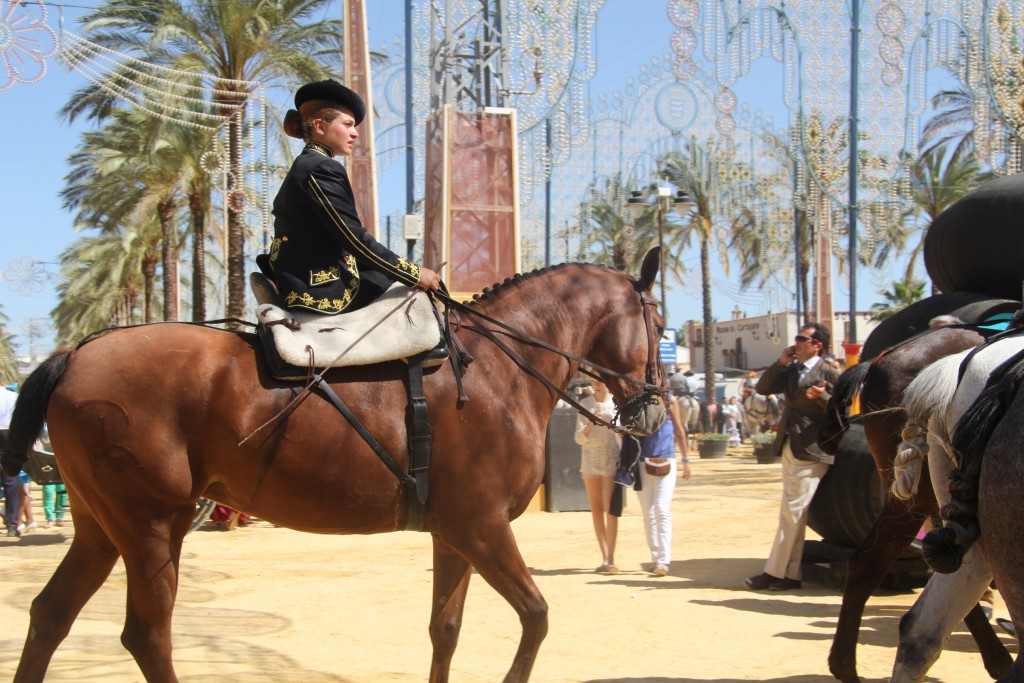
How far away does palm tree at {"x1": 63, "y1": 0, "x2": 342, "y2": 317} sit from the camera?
722 inches

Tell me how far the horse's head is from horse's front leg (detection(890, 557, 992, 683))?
4.94 ft

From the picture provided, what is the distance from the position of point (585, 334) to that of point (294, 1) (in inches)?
624

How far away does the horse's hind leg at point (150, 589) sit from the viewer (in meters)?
4.15

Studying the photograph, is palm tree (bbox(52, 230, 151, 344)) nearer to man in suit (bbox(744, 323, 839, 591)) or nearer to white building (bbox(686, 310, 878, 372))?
man in suit (bbox(744, 323, 839, 591))

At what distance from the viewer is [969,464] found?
126 inches

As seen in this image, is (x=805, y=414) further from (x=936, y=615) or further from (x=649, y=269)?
(x=936, y=615)

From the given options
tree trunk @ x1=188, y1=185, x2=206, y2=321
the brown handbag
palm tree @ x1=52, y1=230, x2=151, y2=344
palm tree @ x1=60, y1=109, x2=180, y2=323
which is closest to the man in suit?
the brown handbag

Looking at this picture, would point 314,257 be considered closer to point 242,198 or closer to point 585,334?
point 585,334

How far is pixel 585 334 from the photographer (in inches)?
202

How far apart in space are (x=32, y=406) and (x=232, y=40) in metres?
16.0

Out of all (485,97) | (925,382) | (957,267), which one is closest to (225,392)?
(925,382)

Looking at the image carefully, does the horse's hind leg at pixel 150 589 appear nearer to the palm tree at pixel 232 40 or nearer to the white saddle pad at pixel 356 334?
the white saddle pad at pixel 356 334

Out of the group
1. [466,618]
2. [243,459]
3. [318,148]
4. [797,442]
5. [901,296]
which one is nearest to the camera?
[243,459]

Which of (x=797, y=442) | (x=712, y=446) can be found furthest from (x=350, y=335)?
(x=712, y=446)
